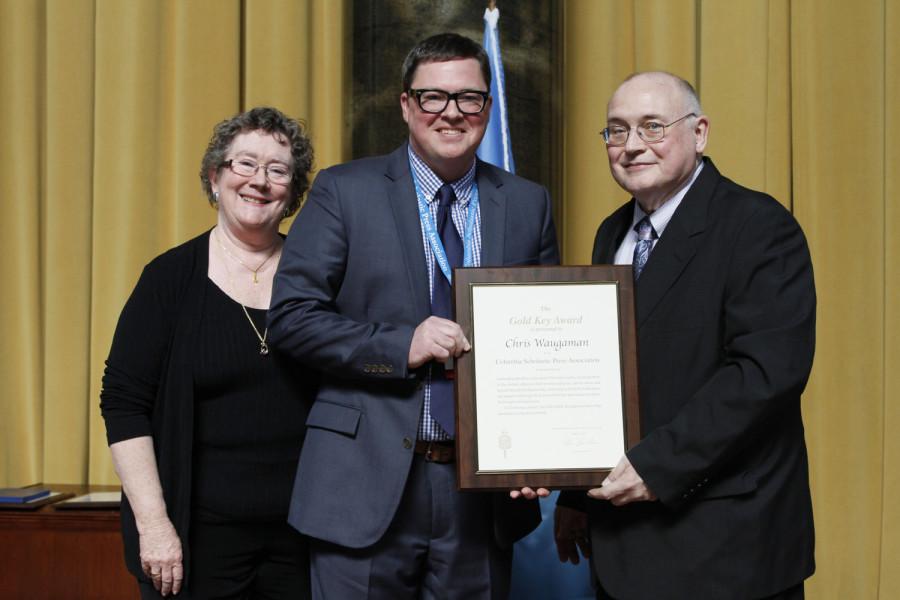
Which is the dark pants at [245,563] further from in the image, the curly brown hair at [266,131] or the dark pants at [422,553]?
the curly brown hair at [266,131]

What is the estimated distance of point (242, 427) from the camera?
2.26 m

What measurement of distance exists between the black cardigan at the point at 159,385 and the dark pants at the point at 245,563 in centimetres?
4

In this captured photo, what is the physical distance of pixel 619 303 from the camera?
1904mm

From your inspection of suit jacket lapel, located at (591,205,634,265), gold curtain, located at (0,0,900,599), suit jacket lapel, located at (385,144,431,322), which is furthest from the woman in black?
gold curtain, located at (0,0,900,599)

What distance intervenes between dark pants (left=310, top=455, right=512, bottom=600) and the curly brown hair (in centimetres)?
86

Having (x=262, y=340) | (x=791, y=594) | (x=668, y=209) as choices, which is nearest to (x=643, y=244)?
(x=668, y=209)

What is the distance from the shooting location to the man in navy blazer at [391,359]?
80.0 inches

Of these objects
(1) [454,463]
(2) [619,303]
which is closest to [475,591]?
(1) [454,463]

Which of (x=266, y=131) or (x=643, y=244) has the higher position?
(x=266, y=131)

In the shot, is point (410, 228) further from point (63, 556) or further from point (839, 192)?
point (839, 192)

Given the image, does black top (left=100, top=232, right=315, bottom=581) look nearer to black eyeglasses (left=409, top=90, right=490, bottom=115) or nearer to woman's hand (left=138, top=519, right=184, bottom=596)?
woman's hand (left=138, top=519, right=184, bottom=596)

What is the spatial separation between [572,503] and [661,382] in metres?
0.50

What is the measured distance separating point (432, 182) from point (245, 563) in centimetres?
104

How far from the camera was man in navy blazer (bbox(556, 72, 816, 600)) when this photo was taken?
5.88ft
